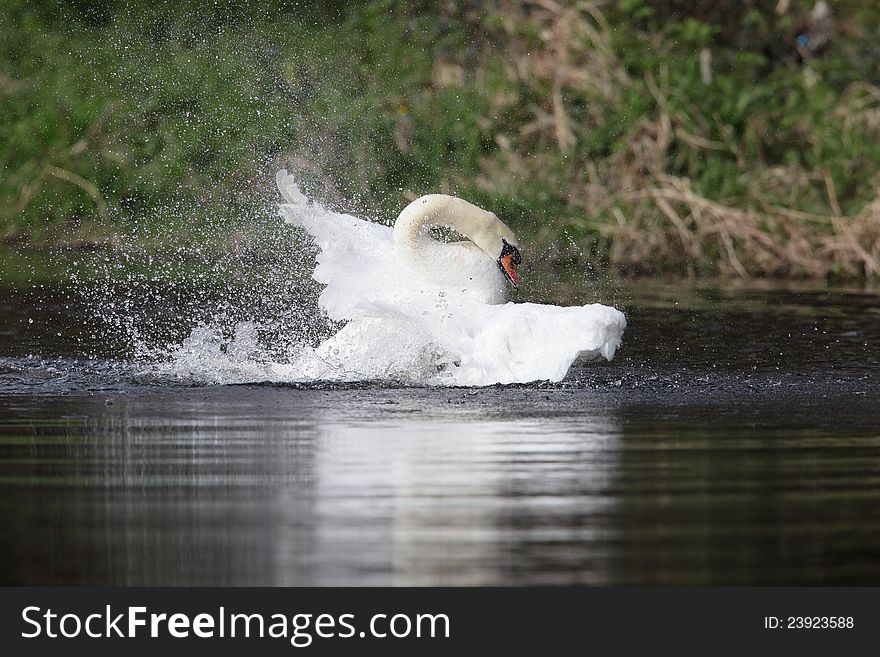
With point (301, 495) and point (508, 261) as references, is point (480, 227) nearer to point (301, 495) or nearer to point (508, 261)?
point (508, 261)

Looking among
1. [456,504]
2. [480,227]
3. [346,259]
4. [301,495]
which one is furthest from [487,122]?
[456,504]

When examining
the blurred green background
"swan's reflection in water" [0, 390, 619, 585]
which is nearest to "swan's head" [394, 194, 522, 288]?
"swan's reflection in water" [0, 390, 619, 585]

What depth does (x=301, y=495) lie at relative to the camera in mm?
5941

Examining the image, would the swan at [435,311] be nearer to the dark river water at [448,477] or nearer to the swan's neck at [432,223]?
the swan's neck at [432,223]

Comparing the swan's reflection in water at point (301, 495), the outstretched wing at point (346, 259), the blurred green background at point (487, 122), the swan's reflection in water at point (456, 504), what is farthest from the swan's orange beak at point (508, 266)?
the blurred green background at point (487, 122)

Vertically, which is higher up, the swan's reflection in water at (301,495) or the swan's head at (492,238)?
the swan's head at (492,238)

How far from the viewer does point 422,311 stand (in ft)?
29.2

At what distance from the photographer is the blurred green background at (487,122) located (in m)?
17.0

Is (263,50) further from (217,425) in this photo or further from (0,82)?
(217,425)

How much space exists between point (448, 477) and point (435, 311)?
270cm

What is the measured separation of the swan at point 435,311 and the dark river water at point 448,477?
24 centimetres

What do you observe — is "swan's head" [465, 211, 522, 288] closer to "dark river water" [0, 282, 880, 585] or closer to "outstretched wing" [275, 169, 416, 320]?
"outstretched wing" [275, 169, 416, 320]

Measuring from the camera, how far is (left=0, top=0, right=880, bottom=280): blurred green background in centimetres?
1703

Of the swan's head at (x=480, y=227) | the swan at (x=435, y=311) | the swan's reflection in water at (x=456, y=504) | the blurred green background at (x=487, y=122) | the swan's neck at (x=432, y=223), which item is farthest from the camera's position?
the blurred green background at (x=487, y=122)
